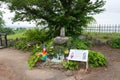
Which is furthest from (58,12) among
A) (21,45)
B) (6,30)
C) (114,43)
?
(6,30)

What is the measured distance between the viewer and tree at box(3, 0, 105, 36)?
1133 cm

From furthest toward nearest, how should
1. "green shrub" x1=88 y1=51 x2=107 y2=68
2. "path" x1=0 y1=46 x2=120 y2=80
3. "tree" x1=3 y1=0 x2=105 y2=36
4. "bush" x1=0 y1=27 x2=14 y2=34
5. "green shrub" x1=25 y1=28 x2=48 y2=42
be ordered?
"bush" x1=0 y1=27 x2=14 y2=34, "green shrub" x1=25 y1=28 x2=48 y2=42, "tree" x1=3 y1=0 x2=105 y2=36, "green shrub" x1=88 y1=51 x2=107 y2=68, "path" x1=0 y1=46 x2=120 y2=80

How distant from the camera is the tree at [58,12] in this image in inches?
446

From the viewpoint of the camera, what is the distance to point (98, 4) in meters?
12.0

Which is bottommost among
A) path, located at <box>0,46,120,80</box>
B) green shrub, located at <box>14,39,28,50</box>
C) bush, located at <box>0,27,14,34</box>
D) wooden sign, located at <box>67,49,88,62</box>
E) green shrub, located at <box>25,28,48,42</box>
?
path, located at <box>0,46,120,80</box>

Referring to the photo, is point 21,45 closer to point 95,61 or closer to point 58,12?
point 58,12

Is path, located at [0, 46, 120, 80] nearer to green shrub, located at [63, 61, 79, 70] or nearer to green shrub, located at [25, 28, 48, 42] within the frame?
green shrub, located at [63, 61, 79, 70]

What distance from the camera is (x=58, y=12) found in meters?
11.8

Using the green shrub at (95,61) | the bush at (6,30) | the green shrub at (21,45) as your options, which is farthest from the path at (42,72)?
the bush at (6,30)

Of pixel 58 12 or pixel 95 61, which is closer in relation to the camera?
pixel 95 61

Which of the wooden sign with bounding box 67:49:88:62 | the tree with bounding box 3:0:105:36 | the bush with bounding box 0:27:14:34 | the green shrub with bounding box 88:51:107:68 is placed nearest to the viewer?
the wooden sign with bounding box 67:49:88:62

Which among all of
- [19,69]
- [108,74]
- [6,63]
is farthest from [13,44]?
[108,74]

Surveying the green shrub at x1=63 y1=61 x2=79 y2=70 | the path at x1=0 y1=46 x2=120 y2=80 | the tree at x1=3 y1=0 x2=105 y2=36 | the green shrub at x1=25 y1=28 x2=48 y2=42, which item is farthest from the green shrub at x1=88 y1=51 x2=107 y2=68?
the green shrub at x1=25 y1=28 x2=48 y2=42

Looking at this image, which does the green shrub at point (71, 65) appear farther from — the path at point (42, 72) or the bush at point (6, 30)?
the bush at point (6, 30)
